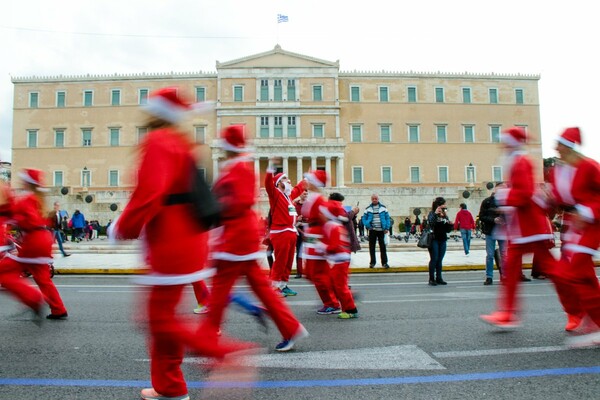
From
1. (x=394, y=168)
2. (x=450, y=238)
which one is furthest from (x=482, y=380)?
(x=394, y=168)

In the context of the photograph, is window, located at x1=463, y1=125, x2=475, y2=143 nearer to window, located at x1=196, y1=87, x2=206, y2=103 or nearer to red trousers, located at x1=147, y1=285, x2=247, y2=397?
window, located at x1=196, y1=87, x2=206, y2=103

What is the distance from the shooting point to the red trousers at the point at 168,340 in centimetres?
307

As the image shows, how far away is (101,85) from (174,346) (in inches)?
2574

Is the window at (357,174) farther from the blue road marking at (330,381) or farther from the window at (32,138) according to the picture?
the blue road marking at (330,381)

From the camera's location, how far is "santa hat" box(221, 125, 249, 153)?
4.54 metres

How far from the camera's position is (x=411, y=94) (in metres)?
62.2

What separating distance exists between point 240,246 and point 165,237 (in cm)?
126

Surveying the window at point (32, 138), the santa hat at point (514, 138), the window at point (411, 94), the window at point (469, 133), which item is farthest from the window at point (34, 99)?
the santa hat at point (514, 138)

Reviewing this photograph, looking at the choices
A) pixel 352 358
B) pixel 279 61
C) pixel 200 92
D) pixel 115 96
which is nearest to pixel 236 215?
pixel 352 358

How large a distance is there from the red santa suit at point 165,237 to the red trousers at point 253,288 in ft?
2.92

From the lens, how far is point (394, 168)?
200 feet

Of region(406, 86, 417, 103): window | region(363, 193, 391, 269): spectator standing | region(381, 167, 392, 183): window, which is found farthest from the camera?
region(406, 86, 417, 103): window

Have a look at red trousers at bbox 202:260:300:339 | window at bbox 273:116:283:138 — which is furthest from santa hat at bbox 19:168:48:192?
window at bbox 273:116:283:138

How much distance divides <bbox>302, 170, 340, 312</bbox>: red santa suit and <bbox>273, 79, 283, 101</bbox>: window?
5459 centimetres
